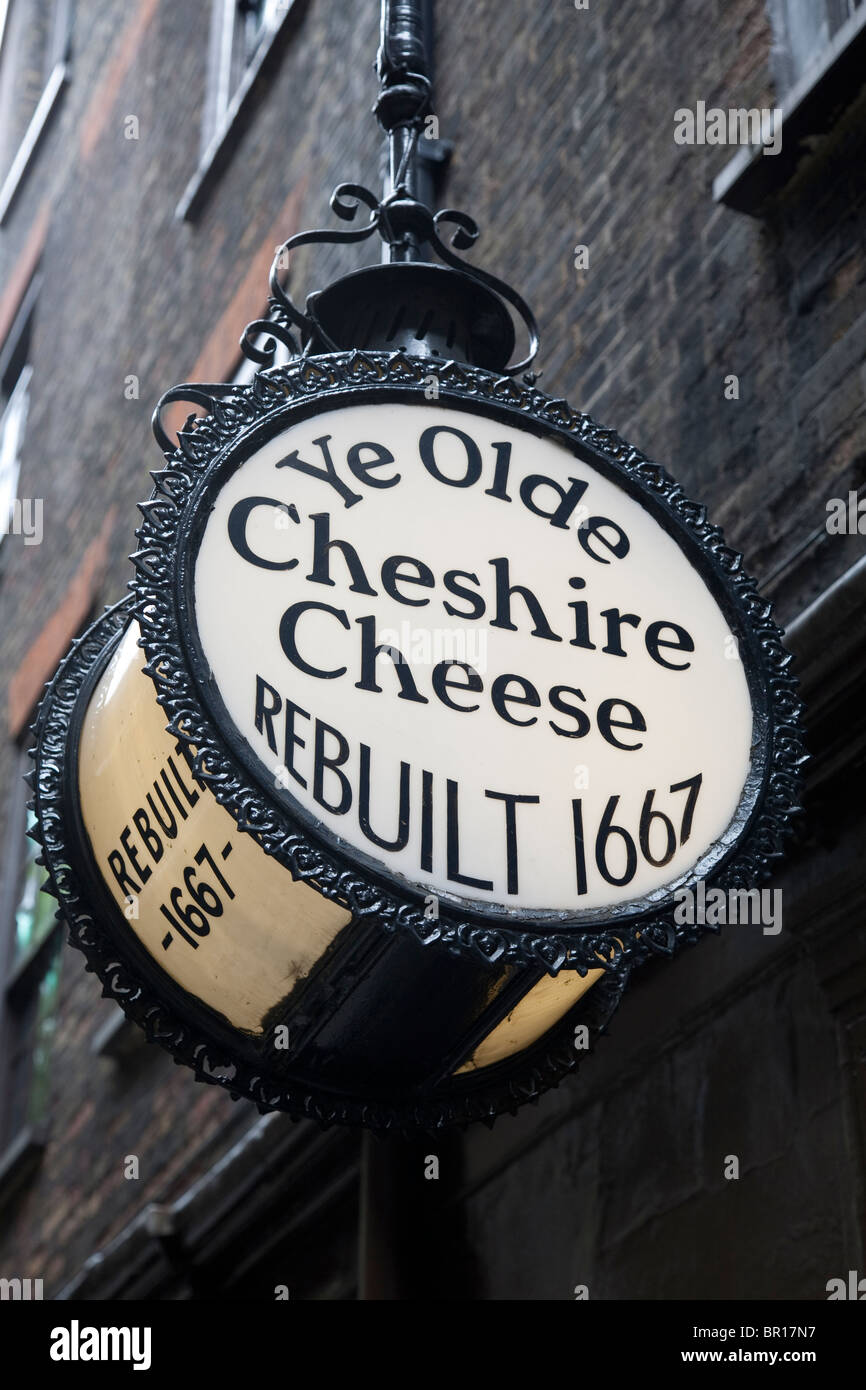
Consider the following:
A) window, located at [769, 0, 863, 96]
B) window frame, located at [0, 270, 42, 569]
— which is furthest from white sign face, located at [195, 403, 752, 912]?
window frame, located at [0, 270, 42, 569]

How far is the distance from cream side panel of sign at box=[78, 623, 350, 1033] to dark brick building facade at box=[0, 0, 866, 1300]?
1.19 m

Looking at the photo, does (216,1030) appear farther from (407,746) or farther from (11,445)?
(11,445)

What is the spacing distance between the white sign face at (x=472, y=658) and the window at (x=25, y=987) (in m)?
5.29

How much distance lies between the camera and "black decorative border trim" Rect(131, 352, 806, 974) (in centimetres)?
219

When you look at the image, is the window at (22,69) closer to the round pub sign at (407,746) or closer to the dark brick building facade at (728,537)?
the dark brick building facade at (728,537)

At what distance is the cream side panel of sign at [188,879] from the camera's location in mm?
2373

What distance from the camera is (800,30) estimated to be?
4395mm

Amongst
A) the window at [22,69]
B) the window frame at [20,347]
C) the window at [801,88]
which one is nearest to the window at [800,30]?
the window at [801,88]

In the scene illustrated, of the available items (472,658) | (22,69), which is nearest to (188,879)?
(472,658)

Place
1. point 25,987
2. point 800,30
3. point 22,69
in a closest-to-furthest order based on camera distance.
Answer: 1. point 800,30
2. point 25,987
3. point 22,69

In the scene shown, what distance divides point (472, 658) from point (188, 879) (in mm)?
493
